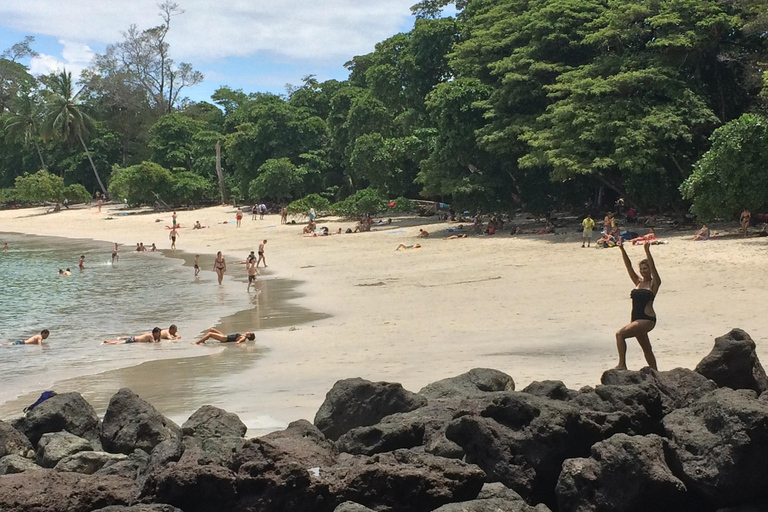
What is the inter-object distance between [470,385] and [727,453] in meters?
3.19

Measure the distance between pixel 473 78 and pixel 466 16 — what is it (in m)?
7.46

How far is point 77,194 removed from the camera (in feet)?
220

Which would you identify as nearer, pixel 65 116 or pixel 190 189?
pixel 190 189

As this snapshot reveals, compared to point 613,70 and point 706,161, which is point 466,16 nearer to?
point 613,70

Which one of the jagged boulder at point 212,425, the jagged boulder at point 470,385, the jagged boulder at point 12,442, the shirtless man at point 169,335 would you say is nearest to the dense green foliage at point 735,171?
the shirtless man at point 169,335

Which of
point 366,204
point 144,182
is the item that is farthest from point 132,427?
point 144,182

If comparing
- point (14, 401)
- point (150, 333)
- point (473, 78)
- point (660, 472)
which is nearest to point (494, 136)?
point (473, 78)

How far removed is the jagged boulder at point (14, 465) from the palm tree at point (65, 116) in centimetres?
6349

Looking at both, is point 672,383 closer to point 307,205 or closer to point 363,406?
point 363,406

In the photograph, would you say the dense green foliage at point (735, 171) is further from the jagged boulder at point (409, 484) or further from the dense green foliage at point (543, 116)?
the jagged boulder at point (409, 484)

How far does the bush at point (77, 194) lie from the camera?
66.4 m

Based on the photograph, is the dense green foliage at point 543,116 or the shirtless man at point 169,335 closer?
the shirtless man at point 169,335

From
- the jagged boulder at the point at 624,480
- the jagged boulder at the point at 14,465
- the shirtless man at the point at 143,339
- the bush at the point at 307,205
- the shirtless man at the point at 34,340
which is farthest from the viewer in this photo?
the bush at the point at 307,205

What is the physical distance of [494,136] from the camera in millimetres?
30875
